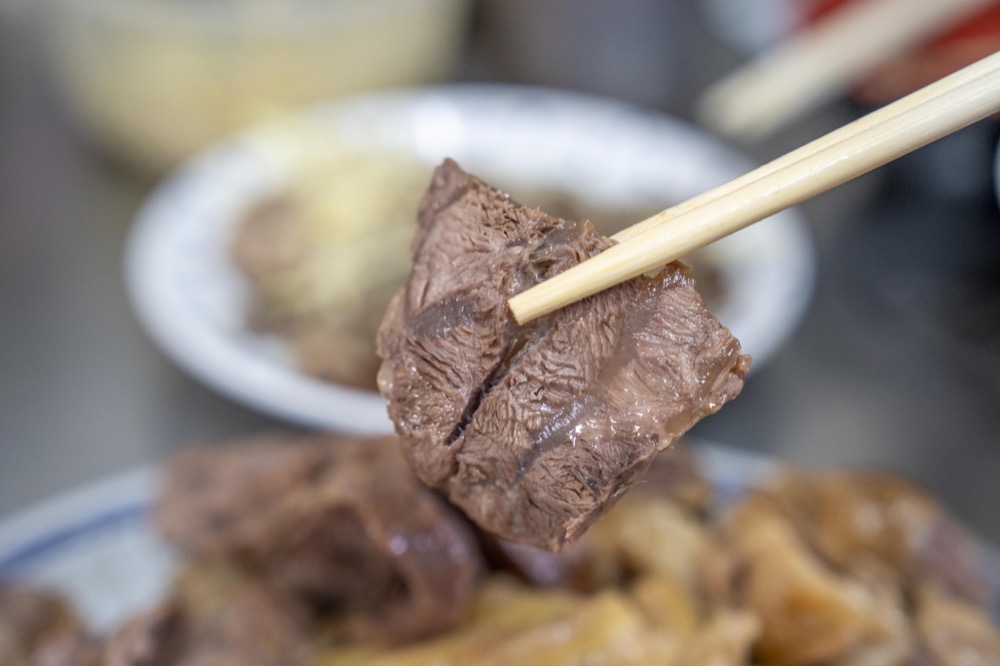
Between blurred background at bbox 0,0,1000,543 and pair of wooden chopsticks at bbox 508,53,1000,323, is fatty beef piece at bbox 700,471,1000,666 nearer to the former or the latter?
blurred background at bbox 0,0,1000,543

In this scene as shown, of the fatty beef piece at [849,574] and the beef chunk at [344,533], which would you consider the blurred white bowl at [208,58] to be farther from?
the fatty beef piece at [849,574]

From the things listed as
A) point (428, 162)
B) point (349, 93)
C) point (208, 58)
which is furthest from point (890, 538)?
point (349, 93)

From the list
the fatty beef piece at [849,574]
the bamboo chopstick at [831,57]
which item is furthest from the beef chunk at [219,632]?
the bamboo chopstick at [831,57]

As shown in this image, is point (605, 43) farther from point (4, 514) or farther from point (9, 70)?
point (4, 514)

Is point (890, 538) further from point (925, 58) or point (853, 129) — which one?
point (925, 58)

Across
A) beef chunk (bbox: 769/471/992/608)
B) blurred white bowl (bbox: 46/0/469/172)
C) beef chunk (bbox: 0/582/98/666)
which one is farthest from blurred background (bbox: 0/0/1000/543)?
beef chunk (bbox: 0/582/98/666)
